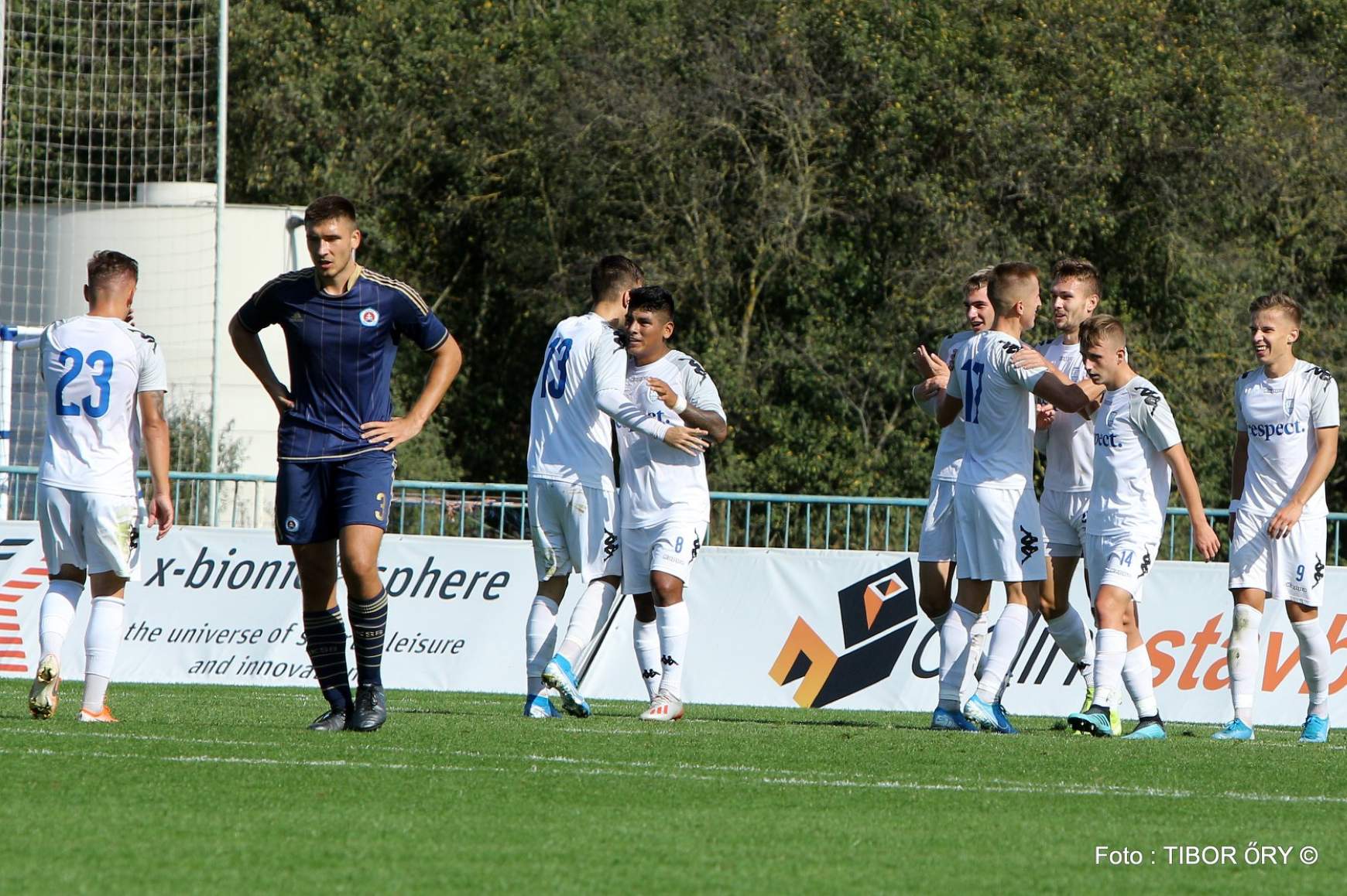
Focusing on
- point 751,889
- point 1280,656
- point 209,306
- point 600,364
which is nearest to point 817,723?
point 600,364

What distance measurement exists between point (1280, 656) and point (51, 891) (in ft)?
32.4

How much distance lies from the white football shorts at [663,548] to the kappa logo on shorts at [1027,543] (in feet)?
5.16

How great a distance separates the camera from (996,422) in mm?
8906

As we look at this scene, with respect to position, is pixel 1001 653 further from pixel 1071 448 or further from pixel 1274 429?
pixel 1274 429

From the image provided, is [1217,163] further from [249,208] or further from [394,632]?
[394,632]

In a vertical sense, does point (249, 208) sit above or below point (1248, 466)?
above

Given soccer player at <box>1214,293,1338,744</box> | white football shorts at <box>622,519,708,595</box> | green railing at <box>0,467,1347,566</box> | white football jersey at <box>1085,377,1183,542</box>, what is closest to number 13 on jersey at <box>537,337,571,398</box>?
white football shorts at <box>622,519,708,595</box>

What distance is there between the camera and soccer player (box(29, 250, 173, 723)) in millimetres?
8117

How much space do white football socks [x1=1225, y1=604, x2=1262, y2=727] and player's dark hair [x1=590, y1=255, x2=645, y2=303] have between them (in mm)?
3504

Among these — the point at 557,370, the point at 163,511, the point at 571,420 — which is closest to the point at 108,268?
the point at 163,511

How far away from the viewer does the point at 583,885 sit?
438 cm

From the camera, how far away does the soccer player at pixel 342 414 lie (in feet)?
24.6

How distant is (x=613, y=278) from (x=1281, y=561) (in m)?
3.65

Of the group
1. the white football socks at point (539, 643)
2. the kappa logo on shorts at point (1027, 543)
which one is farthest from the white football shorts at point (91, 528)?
the kappa logo on shorts at point (1027, 543)
